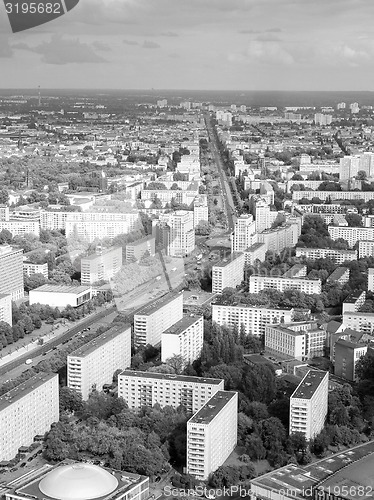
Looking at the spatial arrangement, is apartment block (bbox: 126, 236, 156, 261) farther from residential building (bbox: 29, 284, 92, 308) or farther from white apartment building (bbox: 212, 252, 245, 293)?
white apartment building (bbox: 212, 252, 245, 293)

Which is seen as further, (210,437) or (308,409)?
(308,409)

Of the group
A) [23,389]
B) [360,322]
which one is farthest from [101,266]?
[23,389]

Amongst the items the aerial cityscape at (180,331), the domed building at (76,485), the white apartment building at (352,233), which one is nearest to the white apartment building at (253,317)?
the aerial cityscape at (180,331)

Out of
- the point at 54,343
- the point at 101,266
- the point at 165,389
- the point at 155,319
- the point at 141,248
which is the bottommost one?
the point at 54,343

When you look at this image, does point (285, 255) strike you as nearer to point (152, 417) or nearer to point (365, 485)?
point (152, 417)

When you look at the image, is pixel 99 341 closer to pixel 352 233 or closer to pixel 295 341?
pixel 295 341

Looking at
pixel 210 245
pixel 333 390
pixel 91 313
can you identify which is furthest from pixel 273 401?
pixel 210 245

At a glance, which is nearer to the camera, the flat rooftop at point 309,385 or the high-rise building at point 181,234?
the flat rooftop at point 309,385

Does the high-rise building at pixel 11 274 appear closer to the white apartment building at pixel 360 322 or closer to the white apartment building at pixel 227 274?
the white apartment building at pixel 227 274
